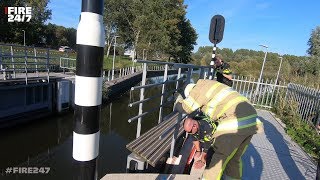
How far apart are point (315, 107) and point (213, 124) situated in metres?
6.80

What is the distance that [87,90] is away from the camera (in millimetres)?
1551

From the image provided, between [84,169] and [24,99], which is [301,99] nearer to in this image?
[84,169]

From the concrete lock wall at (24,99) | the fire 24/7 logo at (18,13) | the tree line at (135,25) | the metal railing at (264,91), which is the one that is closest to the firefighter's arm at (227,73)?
the metal railing at (264,91)

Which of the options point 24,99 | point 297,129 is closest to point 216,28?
point 297,129

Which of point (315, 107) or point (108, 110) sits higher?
point (315, 107)

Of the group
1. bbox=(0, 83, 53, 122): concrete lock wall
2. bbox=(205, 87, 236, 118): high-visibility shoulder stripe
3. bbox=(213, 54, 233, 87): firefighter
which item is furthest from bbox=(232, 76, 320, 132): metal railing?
bbox=(0, 83, 53, 122): concrete lock wall

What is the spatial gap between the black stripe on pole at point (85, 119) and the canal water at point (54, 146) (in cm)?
615

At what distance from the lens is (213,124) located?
10.8ft

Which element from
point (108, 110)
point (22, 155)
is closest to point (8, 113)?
point (22, 155)

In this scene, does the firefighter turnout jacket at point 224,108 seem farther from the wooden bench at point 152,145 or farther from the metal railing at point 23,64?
the metal railing at point 23,64

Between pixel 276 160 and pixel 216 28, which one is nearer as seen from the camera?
pixel 276 160

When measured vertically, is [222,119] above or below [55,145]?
above

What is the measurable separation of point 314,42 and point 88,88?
32.6m

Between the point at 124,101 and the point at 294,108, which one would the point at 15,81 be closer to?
the point at 124,101
